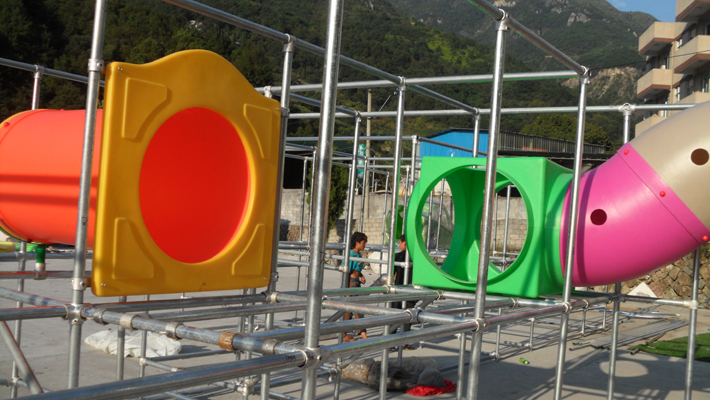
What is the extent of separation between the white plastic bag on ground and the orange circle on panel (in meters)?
4.13

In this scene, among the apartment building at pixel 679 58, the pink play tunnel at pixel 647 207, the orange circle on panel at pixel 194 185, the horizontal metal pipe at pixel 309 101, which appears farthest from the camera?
the apartment building at pixel 679 58

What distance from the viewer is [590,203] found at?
4137 millimetres

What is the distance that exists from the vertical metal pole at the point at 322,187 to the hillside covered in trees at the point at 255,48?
2400 mm

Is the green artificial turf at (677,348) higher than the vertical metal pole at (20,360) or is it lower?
lower

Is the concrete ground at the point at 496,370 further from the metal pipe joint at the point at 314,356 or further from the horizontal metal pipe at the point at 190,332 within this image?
the metal pipe joint at the point at 314,356

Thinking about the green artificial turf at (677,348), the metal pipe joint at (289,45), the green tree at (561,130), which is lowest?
the green artificial turf at (677,348)

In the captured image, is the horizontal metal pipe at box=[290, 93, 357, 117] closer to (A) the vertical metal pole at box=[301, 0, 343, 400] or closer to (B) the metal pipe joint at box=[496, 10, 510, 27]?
(B) the metal pipe joint at box=[496, 10, 510, 27]

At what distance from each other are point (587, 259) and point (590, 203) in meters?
0.38

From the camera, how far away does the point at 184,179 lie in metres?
2.85

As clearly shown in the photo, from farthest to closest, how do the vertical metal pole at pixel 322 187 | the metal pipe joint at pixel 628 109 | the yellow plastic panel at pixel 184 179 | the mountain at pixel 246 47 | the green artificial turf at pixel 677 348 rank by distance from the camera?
1. the mountain at pixel 246 47
2. the green artificial turf at pixel 677 348
3. the metal pipe joint at pixel 628 109
4. the yellow plastic panel at pixel 184 179
5. the vertical metal pole at pixel 322 187

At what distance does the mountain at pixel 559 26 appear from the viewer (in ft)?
399

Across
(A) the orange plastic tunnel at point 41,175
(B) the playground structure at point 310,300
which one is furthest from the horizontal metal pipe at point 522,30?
(A) the orange plastic tunnel at point 41,175

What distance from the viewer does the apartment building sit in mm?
39156

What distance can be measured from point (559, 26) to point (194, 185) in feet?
531
